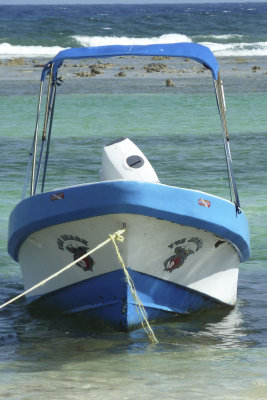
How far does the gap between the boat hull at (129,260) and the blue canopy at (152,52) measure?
1249mm

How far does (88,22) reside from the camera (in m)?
76.7

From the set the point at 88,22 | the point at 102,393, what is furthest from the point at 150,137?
the point at 88,22

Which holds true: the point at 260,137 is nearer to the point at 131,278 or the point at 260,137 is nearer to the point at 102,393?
Answer: the point at 131,278

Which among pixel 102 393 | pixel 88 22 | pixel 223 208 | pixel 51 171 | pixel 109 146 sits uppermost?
pixel 88 22

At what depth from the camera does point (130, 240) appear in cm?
753

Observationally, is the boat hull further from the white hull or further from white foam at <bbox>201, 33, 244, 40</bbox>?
white foam at <bbox>201, 33, 244, 40</bbox>

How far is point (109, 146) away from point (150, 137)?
12857mm

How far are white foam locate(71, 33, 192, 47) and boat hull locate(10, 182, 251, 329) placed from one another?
53.3 meters

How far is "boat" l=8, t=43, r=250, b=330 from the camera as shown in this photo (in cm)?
740

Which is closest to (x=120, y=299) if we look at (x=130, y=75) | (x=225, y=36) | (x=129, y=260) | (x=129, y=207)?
(x=129, y=260)

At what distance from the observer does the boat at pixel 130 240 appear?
7402 mm

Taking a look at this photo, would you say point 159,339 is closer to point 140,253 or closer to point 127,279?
point 127,279

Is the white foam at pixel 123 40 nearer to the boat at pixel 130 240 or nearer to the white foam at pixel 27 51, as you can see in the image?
the white foam at pixel 27 51

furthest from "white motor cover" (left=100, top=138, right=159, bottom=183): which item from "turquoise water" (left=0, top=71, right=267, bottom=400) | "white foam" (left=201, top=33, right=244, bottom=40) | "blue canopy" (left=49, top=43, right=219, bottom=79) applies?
"white foam" (left=201, top=33, right=244, bottom=40)
